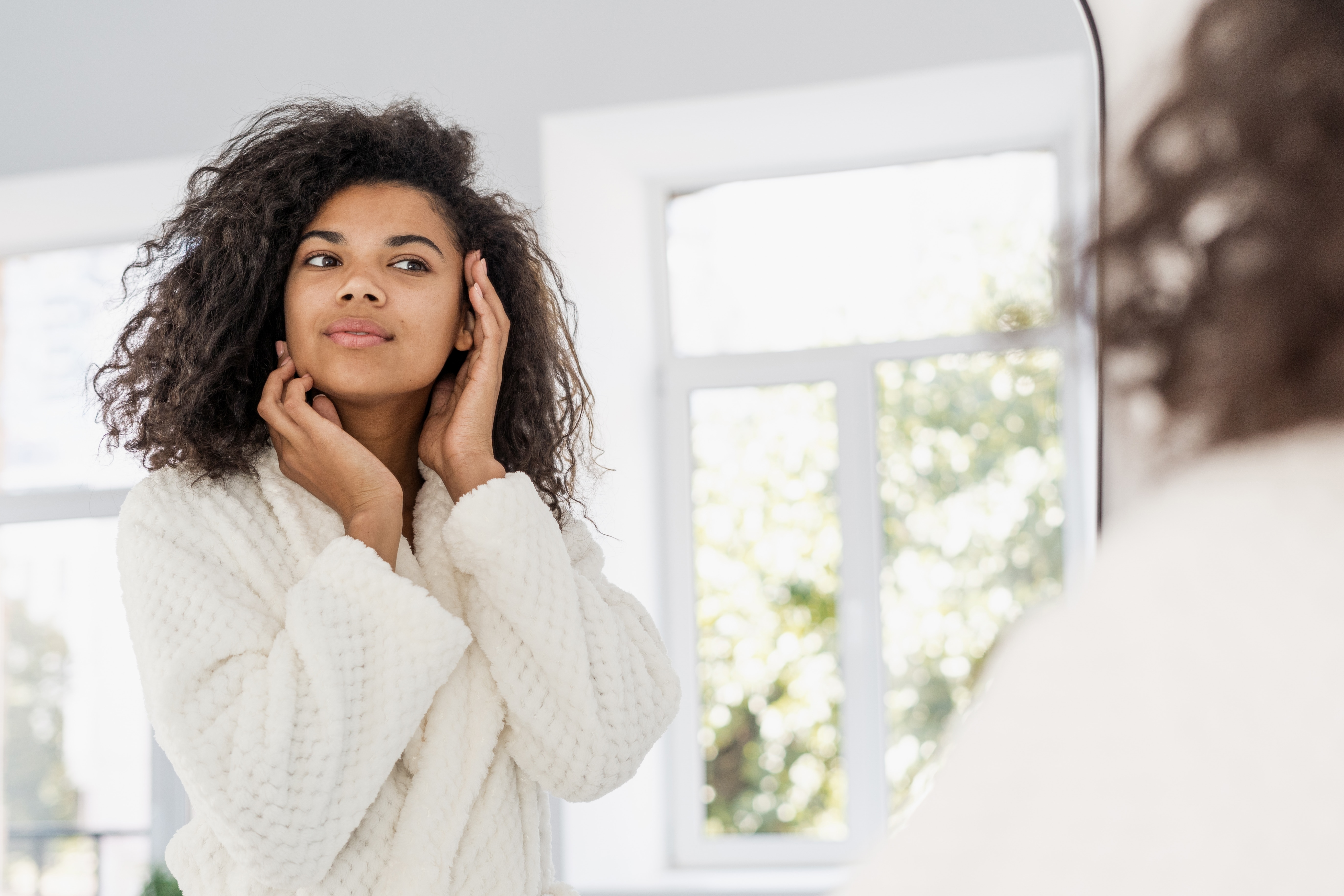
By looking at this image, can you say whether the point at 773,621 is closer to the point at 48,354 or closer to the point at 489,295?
the point at 489,295

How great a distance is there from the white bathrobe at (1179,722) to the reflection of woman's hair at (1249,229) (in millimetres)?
11

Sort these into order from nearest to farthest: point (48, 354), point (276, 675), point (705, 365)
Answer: point (276, 675), point (705, 365), point (48, 354)

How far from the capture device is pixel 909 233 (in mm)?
2574

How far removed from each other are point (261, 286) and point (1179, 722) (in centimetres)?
107

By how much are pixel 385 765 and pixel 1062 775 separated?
2.71ft

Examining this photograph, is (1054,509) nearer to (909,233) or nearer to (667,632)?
(909,233)

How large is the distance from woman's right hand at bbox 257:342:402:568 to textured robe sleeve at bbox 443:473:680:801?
0.06 m

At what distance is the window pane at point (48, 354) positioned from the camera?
2.87m

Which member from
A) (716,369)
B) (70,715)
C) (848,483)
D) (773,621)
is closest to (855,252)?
(716,369)

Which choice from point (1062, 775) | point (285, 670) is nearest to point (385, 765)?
point (285, 670)

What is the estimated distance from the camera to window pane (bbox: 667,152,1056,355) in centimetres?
254

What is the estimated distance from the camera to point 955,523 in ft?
8.25

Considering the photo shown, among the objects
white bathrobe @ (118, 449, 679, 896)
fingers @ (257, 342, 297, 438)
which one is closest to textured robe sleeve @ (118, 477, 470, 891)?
white bathrobe @ (118, 449, 679, 896)

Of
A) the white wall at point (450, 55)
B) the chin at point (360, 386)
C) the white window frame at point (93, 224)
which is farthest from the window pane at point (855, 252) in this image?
the chin at point (360, 386)
